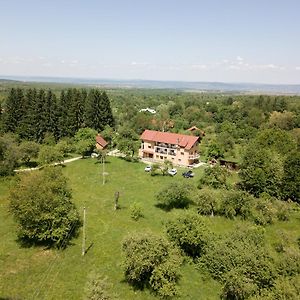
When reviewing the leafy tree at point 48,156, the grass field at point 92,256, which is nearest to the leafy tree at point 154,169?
the grass field at point 92,256

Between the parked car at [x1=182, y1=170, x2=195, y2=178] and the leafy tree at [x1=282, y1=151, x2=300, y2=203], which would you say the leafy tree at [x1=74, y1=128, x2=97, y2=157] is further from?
the leafy tree at [x1=282, y1=151, x2=300, y2=203]

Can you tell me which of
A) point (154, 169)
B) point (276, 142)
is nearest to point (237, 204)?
point (154, 169)

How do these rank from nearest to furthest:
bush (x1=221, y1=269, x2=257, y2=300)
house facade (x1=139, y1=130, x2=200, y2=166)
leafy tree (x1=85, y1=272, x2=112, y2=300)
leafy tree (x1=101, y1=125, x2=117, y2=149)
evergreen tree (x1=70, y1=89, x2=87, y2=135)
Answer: leafy tree (x1=85, y1=272, x2=112, y2=300), bush (x1=221, y1=269, x2=257, y2=300), house facade (x1=139, y1=130, x2=200, y2=166), evergreen tree (x1=70, y1=89, x2=87, y2=135), leafy tree (x1=101, y1=125, x2=117, y2=149)

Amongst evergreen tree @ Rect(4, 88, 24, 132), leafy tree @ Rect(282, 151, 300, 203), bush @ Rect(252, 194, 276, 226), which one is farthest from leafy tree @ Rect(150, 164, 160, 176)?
evergreen tree @ Rect(4, 88, 24, 132)

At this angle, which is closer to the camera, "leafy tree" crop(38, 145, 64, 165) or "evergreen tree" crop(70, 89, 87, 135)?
"leafy tree" crop(38, 145, 64, 165)

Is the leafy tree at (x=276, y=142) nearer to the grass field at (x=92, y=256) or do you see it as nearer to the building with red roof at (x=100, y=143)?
the grass field at (x=92, y=256)
